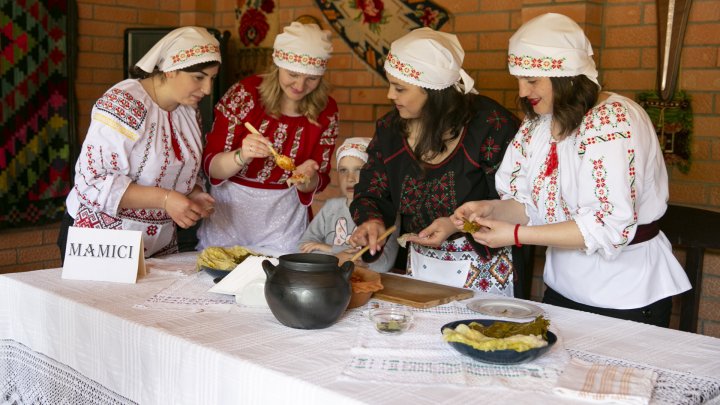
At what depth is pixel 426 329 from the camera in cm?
199

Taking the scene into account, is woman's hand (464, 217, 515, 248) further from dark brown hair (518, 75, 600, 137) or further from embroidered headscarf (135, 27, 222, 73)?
embroidered headscarf (135, 27, 222, 73)

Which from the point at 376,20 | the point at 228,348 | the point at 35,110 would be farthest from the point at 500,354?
the point at 35,110

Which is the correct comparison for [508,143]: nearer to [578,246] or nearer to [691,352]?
[578,246]

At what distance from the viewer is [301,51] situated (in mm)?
3072

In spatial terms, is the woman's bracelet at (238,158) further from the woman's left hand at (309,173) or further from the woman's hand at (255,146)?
the woman's left hand at (309,173)

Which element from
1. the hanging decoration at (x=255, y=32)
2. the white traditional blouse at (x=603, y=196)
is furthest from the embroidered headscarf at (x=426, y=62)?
the hanging decoration at (x=255, y=32)

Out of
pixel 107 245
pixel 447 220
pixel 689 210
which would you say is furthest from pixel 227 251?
pixel 689 210

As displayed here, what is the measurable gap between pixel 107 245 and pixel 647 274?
155 cm

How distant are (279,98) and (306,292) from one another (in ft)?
4.64

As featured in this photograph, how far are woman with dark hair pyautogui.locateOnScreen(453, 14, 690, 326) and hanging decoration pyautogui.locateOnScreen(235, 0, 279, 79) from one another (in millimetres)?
2574

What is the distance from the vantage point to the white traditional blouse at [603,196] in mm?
2236

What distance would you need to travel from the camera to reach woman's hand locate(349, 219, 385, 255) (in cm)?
265

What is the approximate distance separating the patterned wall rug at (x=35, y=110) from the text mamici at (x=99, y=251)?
7.39 ft

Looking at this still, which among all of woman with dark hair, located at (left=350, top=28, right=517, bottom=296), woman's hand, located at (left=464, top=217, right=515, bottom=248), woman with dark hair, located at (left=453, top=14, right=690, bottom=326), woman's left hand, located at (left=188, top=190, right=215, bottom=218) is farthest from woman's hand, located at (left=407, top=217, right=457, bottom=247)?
woman's left hand, located at (left=188, top=190, right=215, bottom=218)
